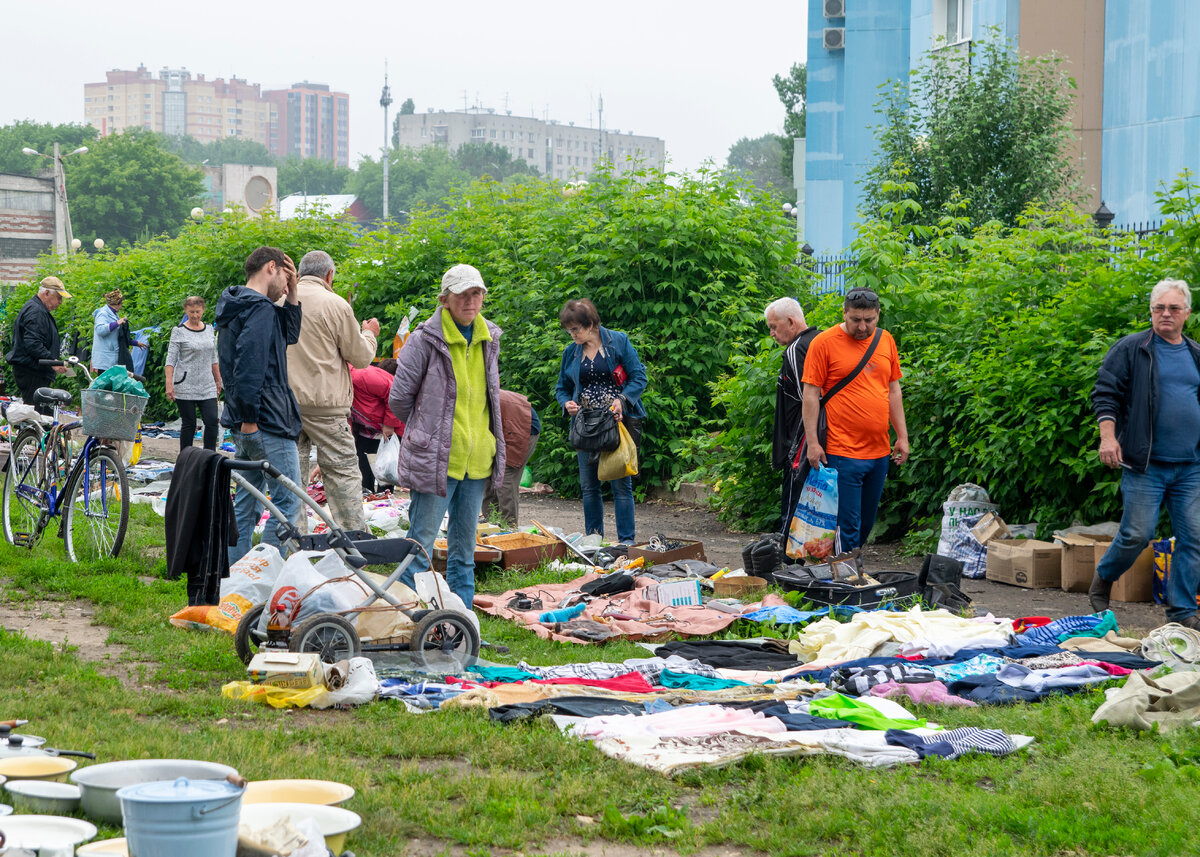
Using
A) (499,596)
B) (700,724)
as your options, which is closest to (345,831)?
(700,724)

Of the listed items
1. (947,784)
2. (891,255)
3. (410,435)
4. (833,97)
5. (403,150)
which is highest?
(403,150)

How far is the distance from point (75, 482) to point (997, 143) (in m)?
17.1

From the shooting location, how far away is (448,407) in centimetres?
684

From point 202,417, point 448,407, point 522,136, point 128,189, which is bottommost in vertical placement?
point 202,417

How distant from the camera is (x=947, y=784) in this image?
4480 millimetres

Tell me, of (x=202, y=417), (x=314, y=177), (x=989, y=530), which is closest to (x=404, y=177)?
(x=314, y=177)

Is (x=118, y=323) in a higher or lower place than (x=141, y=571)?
higher

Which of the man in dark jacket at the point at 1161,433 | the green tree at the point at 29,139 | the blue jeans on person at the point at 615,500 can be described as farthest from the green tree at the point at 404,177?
the man in dark jacket at the point at 1161,433

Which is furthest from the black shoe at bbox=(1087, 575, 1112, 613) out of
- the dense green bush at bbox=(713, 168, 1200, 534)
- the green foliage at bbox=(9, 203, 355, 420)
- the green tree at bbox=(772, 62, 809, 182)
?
the green tree at bbox=(772, 62, 809, 182)

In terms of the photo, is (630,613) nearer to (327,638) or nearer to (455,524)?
(455,524)

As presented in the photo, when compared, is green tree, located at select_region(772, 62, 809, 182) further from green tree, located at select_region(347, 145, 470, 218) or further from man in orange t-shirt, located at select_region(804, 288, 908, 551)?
man in orange t-shirt, located at select_region(804, 288, 908, 551)

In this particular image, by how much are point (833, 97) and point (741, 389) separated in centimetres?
2515

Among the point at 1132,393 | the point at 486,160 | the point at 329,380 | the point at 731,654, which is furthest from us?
the point at 486,160

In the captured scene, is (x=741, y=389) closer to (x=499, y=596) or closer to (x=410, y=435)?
(x=499, y=596)
